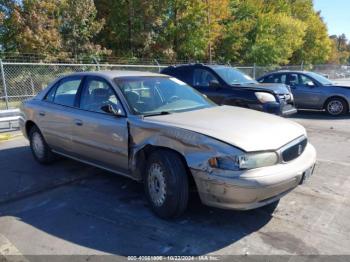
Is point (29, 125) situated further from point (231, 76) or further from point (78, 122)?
point (231, 76)

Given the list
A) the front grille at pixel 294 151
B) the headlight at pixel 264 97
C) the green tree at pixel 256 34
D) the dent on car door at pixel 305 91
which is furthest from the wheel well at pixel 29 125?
the green tree at pixel 256 34

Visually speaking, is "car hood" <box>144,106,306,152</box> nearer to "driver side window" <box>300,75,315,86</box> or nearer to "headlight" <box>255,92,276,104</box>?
"headlight" <box>255,92,276,104</box>

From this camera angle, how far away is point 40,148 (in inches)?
243

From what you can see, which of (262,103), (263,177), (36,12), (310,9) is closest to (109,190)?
(263,177)

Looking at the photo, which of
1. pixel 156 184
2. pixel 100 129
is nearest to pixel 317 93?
pixel 100 129

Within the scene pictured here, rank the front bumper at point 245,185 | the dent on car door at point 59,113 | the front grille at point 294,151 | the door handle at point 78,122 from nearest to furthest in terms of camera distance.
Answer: the front bumper at point 245,185 → the front grille at point 294,151 → the door handle at point 78,122 → the dent on car door at point 59,113

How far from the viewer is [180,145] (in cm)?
373

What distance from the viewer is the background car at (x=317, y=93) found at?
11.6 metres

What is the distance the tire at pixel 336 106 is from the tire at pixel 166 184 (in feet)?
31.2

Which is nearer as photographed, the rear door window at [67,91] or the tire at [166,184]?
the tire at [166,184]

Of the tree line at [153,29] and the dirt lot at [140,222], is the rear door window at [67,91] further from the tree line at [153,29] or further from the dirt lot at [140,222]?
the tree line at [153,29]

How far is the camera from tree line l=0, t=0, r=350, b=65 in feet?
61.4

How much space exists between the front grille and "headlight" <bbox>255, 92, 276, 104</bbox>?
13.5 feet

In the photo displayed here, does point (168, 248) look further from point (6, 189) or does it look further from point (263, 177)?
point (6, 189)
